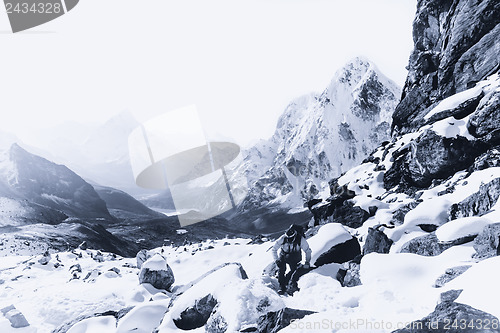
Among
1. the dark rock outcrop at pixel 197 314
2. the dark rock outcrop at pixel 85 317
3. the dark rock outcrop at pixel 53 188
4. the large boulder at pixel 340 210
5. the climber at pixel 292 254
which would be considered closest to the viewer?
the dark rock outcrop at pixel 197 314

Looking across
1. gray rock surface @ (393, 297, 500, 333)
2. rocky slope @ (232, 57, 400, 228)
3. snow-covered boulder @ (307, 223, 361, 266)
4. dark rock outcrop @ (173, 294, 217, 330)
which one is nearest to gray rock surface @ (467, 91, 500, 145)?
snow-covered boulder @ (307, 223, 361, 266)

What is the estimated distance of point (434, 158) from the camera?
17188 millimetres

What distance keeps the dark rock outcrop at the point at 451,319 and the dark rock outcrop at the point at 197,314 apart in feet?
17.3

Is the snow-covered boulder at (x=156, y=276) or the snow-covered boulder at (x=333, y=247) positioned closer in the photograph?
the snow-covered boulder at (x=333, y=247)

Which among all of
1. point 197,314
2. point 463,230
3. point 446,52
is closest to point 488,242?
point 463,230

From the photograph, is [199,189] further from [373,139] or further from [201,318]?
[201,318]

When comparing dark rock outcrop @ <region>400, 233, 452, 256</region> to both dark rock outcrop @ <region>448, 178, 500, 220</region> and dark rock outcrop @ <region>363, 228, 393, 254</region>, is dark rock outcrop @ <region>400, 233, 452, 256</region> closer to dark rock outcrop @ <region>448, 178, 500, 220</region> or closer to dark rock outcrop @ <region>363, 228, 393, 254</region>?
dark rock outcrop @ <region>363, 228, 393, 254</region>

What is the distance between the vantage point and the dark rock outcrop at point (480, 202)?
10.4 m

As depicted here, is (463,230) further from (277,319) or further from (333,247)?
(277,319)

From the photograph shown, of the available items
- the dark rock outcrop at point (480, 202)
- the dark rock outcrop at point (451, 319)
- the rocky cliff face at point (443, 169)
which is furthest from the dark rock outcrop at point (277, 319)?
the dark rock outcrop at point (480, 202)

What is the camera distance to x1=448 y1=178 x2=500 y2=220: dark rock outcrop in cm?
1043

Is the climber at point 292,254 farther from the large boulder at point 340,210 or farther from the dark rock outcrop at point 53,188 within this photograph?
the dark rock outcrop at point 53,188

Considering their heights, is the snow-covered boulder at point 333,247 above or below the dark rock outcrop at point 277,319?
below

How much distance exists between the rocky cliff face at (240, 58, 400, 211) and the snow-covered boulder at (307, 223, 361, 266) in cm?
9983
